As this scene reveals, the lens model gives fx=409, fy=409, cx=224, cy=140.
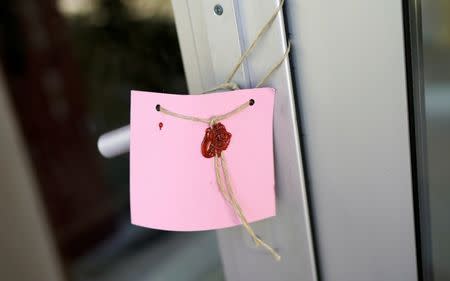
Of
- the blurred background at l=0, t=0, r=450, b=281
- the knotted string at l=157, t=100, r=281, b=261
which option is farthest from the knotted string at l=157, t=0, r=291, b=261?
the blurred background at l=0, t=0, r=450, b=281

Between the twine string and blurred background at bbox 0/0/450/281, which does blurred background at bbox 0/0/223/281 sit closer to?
blurred background at bbox 0/0/450/281

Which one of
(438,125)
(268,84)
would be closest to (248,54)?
(268,84)

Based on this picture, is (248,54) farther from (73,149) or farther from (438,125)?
(73,149)

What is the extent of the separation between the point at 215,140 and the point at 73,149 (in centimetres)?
120

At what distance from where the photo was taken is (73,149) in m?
1.36

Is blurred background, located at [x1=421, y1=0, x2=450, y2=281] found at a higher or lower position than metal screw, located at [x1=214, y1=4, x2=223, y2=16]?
lower

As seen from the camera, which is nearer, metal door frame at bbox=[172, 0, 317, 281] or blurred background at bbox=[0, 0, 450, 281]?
metal door frame at bbox=[172, 0, 317, 281]

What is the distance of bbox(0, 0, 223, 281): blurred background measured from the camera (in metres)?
0.96

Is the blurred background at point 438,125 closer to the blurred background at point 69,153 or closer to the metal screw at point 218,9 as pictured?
the metal screw at point 218,9

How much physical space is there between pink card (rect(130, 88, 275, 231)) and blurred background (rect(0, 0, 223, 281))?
525 millimetres

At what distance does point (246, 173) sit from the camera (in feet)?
0.92

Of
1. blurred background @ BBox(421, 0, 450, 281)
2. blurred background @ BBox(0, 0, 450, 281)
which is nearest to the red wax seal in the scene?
blurred background @ BBox(421, 0, 450, 281)

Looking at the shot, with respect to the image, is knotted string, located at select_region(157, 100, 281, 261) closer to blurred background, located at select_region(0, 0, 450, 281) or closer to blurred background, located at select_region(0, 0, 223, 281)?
blurred background, located at select_region(0, 0, 450, 281)

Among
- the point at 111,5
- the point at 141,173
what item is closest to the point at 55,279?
the point at 111,5
